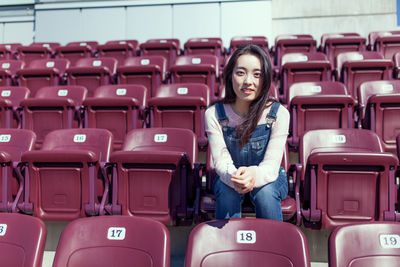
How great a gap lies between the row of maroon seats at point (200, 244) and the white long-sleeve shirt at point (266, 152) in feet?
0.53

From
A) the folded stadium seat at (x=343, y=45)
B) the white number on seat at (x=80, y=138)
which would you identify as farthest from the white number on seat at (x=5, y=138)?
the folded stadium seat at (x=343, y=45)

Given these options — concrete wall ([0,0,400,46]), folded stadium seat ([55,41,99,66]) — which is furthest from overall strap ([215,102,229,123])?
concrete wall ([0,0,400,46])

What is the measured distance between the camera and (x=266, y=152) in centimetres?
94

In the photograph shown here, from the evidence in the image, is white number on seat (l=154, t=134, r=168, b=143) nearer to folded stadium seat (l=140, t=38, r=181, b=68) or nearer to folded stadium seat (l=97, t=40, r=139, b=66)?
folded stadium seat (l=140, t=38, r=181, b=68)

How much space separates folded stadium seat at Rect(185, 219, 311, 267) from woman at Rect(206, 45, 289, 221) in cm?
15

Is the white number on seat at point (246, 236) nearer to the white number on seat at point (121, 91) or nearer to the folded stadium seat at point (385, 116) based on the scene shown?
the folded stadium seat at point (385, 116)

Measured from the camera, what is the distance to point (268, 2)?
3852 millimetres

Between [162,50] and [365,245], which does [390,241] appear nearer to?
[365,245]

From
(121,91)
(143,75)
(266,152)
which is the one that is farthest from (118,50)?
(266,152)

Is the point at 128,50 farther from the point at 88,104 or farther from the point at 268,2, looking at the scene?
the point at 268,2

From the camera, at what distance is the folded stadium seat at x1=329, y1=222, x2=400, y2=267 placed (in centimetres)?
69

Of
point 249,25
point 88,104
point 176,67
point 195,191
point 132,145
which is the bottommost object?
point 195,191

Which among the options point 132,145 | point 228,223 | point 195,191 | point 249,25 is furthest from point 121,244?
point 249,25

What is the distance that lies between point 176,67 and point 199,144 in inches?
27.0
